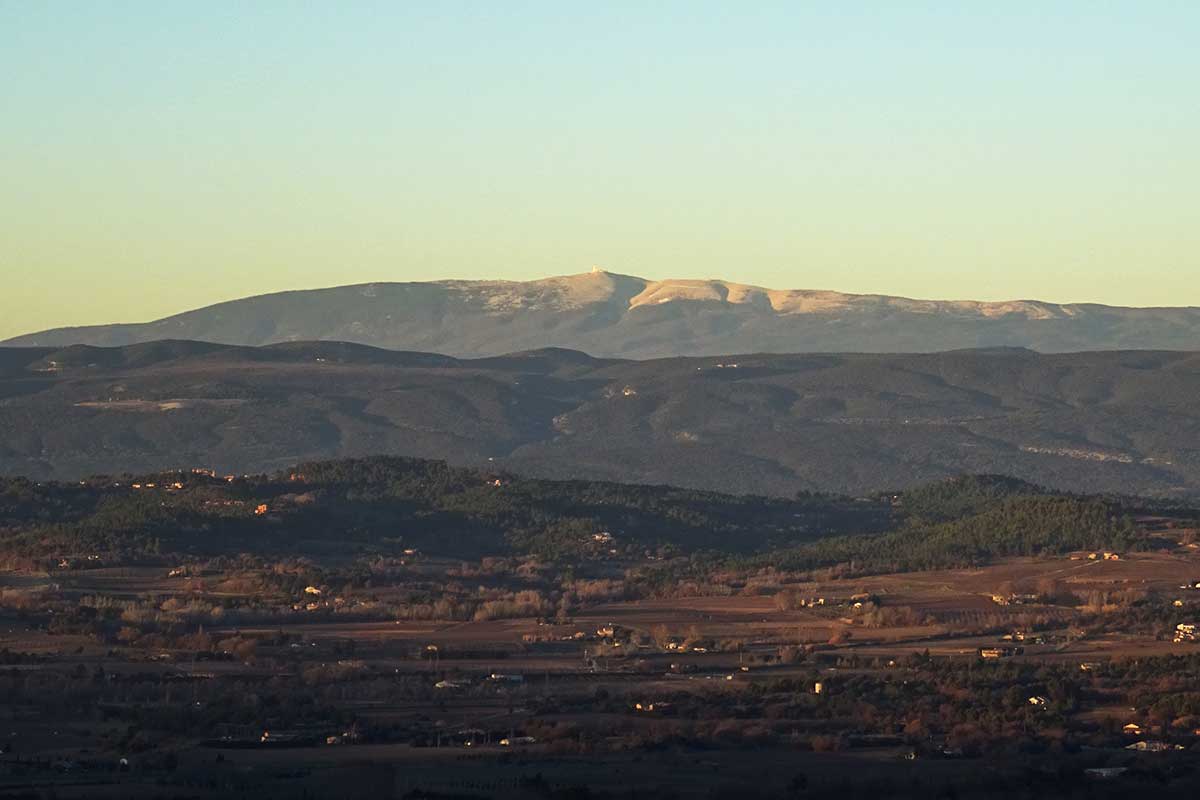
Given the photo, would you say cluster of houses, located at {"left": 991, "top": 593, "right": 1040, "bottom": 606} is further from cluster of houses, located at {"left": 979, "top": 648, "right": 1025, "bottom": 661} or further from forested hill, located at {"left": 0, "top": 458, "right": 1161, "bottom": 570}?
cluster of houses, located at {"left": 979, "top": 648, "right": 1025, "bottom": 661}

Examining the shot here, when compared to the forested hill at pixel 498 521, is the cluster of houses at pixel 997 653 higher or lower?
lower

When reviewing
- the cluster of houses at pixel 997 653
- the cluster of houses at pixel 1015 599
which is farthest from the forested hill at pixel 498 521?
the cluster of houses at pixel 997 653

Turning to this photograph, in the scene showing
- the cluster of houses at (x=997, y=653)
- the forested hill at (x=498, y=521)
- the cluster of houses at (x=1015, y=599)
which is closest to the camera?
the cluster of houses at (x=997, y=653)

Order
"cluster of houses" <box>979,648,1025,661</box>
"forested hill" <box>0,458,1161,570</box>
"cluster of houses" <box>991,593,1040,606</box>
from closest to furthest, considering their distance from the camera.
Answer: "cluster of houses" <box>979,648,1025,661</box> → "cluster of houses" <box>991,593,1040,606</box> → "forested hill" <box>0,458,1161,570</box>

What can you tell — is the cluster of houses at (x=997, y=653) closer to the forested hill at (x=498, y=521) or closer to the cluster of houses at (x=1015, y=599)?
the cluster of houses at (x=1015, y=599)

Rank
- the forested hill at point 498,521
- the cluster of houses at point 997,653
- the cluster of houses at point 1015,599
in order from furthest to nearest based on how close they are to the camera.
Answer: the forested hill at point 498,521 → the cluster of houses at point 1015,599 → the cluster of houses at point 997,653

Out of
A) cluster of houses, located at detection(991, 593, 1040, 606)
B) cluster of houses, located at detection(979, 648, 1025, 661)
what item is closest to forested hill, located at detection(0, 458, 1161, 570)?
cluster of houses, located at detection(991, 593, 1040, 606)

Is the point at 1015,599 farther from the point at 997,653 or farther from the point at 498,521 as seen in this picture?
the point at 498,521

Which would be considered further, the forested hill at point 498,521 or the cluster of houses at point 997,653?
the forested hill at point 498,521
